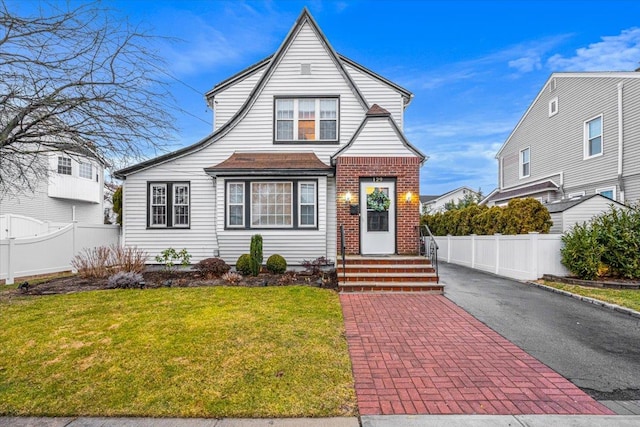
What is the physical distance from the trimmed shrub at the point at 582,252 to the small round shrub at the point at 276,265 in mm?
8742

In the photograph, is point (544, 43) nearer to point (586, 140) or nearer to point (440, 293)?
point (586, 140)

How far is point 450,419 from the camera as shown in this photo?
116 inches

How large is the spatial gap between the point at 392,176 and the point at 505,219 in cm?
515

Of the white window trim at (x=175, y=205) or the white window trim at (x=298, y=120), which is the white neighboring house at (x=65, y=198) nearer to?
the white window trim at (x=175, y=205)

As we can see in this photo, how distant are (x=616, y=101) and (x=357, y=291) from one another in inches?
595

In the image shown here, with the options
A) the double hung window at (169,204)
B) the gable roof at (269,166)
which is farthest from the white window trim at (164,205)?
the gable roof at (269,166)

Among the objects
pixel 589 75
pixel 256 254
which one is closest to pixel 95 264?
pixel 256 254

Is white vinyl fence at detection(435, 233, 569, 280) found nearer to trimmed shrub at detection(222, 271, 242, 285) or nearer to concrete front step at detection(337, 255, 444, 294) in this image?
concrete front step at detection(337, 255, 444, 294)

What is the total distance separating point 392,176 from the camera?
34.4 ft

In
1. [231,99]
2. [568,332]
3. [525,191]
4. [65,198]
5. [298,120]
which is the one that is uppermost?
[231,99]

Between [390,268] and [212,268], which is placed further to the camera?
[212,268]

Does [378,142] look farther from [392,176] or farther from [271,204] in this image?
[271,204]

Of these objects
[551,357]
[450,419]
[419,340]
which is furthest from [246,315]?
[551,357]

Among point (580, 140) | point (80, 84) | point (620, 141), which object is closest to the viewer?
point (80, 84)
